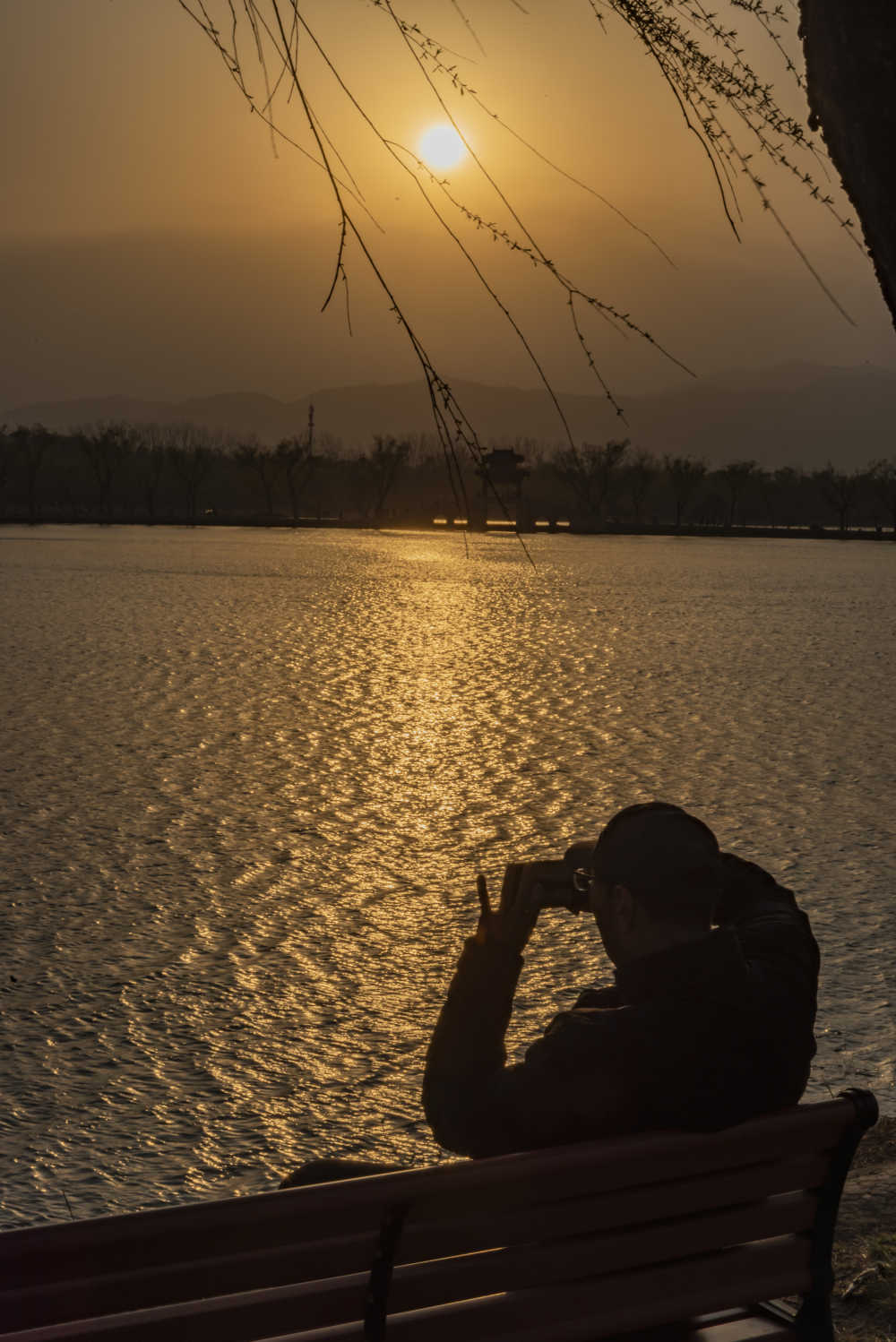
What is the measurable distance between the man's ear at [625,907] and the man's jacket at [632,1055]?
0.19 feet

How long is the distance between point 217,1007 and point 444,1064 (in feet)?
11.5

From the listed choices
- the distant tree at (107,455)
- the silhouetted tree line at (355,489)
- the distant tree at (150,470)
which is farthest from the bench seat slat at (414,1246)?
the distant tree at (107,455)

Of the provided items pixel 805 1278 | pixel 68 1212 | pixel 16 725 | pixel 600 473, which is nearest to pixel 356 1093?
pixel 68 1212

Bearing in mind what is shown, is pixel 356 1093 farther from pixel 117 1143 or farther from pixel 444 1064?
pixel 444 1064

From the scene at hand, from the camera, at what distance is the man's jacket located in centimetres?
215

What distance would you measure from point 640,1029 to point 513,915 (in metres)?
0.26

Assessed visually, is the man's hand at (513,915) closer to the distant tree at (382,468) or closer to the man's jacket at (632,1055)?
the man's jacket at (632,1055)

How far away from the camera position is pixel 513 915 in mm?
2303

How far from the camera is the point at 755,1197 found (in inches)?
88.2

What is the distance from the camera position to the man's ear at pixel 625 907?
2.20 m

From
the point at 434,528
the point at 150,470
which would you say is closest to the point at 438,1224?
the point at 434,528

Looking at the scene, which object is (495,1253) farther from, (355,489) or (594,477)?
(355,489)

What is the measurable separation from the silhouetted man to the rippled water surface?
2.12 m

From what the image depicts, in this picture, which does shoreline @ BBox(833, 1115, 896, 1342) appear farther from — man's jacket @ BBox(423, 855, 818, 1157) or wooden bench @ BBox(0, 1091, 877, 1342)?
man's jacket @ BBox(423, 855, 818, 1157)
